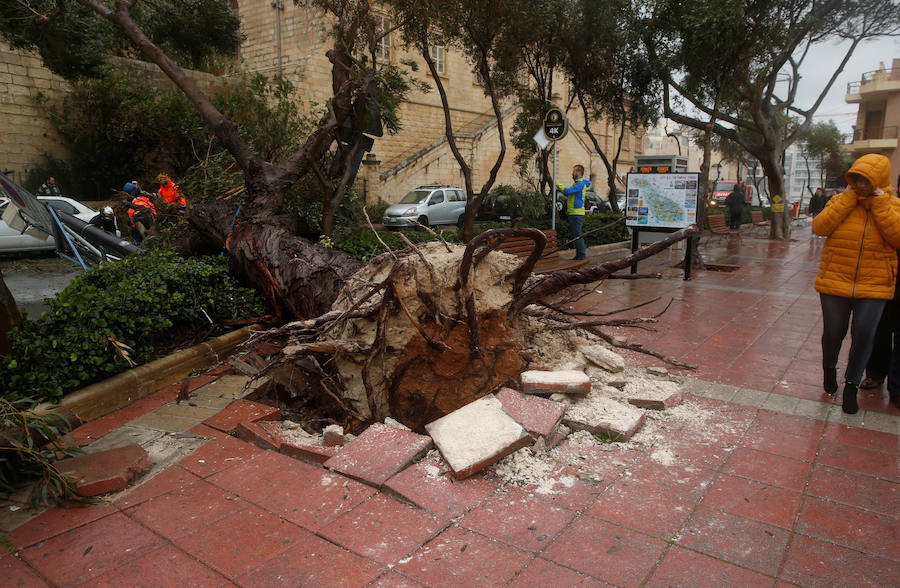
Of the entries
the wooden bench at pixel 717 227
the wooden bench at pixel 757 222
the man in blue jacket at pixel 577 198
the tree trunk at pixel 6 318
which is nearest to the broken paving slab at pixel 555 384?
the tree trunk at pixel 6 318

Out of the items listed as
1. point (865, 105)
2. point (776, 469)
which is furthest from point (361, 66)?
point (865, 105)

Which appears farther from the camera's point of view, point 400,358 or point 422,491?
point 400,358

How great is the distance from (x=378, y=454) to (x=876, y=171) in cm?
371

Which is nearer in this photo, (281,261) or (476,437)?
(476,437)

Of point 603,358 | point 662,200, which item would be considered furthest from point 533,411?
point 662,200

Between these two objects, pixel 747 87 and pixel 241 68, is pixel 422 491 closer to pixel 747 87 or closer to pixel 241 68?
pixel 747 87

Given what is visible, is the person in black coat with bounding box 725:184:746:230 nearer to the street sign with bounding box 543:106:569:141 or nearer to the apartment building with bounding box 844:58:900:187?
the street sign with bounding box 543:106:569:141

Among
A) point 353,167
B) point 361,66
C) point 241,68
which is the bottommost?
point 353,167

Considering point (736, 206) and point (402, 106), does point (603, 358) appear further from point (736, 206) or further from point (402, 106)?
point (402, 106)

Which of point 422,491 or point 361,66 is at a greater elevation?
point 361,66

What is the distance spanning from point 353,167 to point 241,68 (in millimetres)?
17043

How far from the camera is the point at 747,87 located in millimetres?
13500

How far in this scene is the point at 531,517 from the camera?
255 cm

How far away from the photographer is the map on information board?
31.0ft
